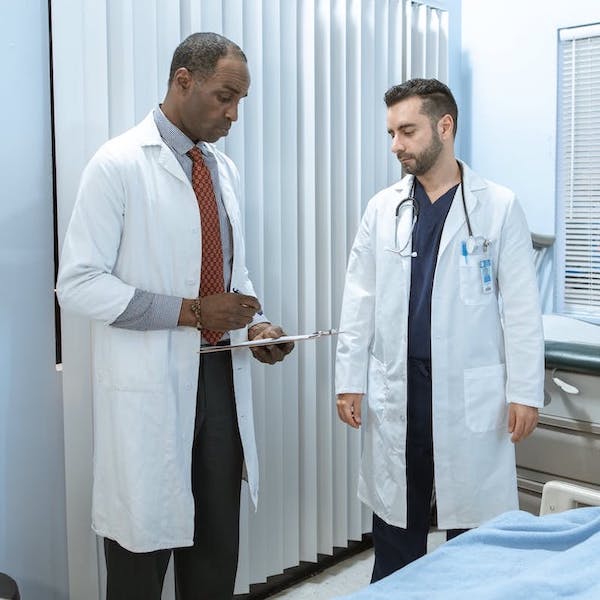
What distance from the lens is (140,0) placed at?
6.68 ft

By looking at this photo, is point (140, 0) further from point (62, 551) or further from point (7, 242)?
point (62, 551)

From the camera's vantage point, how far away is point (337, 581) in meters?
2.66

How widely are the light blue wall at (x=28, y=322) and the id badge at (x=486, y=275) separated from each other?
110 centimetres

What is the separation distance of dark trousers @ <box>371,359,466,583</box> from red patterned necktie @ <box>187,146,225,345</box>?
0.57 m

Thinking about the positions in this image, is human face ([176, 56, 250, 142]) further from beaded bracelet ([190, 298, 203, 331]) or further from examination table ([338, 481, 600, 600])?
examination table ([338, 481, 600, 600])

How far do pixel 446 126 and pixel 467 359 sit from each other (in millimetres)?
638

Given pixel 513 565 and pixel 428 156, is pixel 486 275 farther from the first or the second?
pixel 513 565

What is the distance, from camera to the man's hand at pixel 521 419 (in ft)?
6.84

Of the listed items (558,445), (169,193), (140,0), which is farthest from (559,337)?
(140,0)

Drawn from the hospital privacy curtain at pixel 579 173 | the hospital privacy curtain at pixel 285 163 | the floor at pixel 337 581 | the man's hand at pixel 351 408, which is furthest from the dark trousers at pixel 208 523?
the hospital privacy curtain at pixel 579 173

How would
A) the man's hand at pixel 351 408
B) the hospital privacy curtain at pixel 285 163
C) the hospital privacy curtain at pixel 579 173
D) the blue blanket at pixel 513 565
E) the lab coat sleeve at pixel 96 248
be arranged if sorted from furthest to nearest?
the hospital privacy curtain at pixel 579 173
the man's hand at pixel 351 408
the hospital privacy curtain at pixel 285 163
the lab coat sleeve at pixel 96 248
the blue blanket at pixel 513 565

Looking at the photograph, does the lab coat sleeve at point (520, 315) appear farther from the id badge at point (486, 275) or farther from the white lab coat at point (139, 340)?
the white lab coat at point (139, 340)

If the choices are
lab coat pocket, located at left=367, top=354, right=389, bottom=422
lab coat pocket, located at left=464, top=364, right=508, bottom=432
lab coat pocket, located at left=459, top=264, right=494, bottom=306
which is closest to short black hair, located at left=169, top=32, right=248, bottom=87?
lab coat pocket, located at left=459, top=264, right=494, bottom=306

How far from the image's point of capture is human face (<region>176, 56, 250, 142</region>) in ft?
5.99
